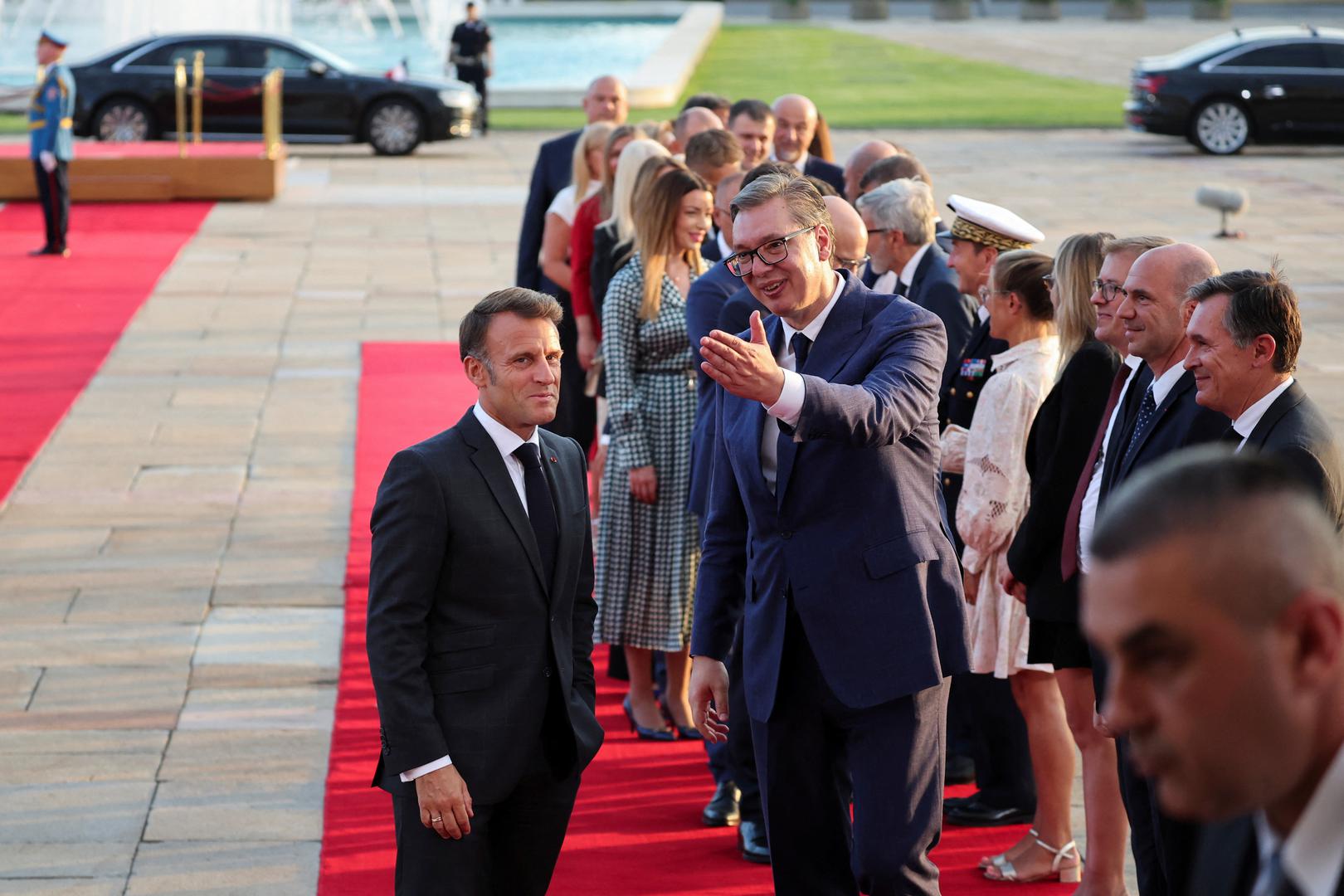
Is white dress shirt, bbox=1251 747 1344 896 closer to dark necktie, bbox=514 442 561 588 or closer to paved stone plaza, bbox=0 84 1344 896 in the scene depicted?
dark necktie, bbox=514 442 561 588

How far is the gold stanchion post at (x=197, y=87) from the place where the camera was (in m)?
23.6

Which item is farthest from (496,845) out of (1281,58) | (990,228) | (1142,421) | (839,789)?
(1281,58)

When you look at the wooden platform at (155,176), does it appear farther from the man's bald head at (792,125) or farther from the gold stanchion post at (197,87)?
A: the man's bald head at (792,125)

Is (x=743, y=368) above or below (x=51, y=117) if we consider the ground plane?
above

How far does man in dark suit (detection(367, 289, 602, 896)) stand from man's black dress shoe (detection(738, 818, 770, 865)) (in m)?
1.68

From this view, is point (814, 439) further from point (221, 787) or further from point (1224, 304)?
point (221, 787)

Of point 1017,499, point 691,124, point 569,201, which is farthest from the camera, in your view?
point 691,124

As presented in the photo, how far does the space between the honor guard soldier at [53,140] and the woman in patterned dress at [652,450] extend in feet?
42.0

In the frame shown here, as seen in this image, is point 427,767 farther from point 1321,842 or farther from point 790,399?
point 1321,842

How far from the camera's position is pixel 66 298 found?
16125mm

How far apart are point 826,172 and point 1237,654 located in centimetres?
798

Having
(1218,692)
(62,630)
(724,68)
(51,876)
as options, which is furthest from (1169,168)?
(1218,692)

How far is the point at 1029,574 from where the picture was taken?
16.7ft

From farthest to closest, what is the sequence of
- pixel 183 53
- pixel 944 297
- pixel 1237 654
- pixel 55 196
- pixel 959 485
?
pixel 183 53
pixel 55 196
pixel 944 297
pixel 959 485
pixel 1237 654
